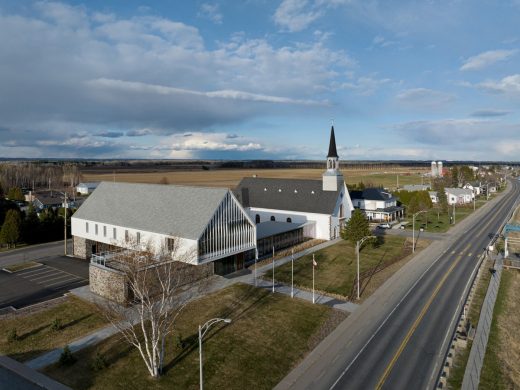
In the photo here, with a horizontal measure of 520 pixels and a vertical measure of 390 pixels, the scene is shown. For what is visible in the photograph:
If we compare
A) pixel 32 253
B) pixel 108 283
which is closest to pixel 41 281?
pixel 108 283

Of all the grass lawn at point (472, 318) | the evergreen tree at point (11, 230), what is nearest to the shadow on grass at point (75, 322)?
the grass lawn at point (472, 318)

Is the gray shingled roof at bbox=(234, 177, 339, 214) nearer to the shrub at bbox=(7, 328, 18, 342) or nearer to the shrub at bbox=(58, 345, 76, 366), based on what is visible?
the shrub at bbox=(58, 345, 76, 366)

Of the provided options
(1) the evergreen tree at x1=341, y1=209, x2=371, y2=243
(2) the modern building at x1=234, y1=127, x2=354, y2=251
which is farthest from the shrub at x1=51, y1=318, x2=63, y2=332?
(1) the evergreen tree at x1=341, y1=209, x2=371, y2=243

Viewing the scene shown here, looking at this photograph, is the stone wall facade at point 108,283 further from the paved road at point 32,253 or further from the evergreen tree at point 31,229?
the evergreen tree at point 31,229

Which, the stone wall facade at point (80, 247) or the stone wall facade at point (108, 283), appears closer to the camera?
the stone wall facade at point (108, 283)

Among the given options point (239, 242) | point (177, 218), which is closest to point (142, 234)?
point (177, 218)
